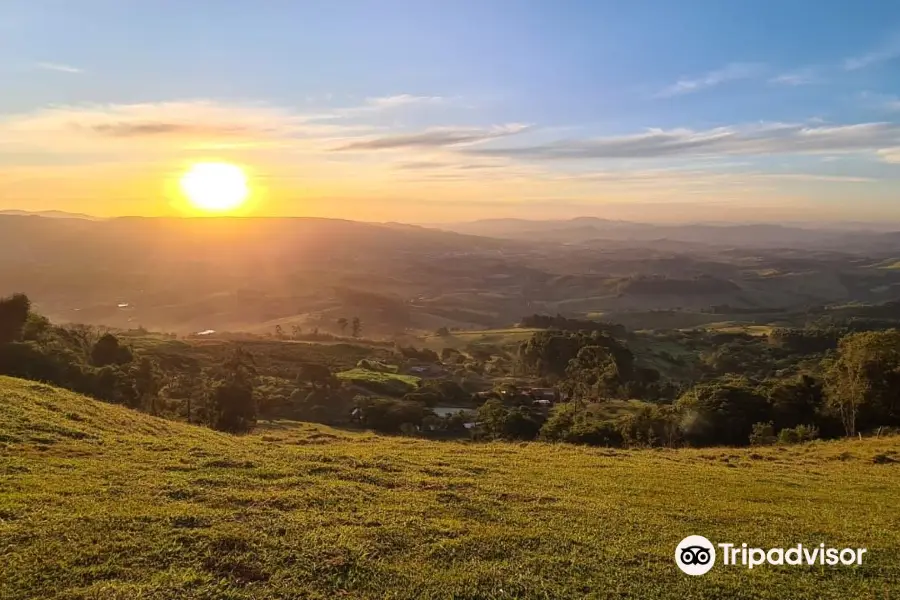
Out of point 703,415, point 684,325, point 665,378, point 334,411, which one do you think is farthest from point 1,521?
point 684,325

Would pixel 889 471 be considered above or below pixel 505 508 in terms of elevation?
below

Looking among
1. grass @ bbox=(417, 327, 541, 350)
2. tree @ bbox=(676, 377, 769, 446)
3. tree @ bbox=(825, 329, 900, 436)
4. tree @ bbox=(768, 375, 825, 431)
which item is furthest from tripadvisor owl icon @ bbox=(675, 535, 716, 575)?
grass @ bbox=(417, 327, 541, 350)

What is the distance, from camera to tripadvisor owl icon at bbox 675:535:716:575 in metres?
9.32

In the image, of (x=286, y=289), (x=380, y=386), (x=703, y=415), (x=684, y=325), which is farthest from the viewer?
(x=286, y=289)

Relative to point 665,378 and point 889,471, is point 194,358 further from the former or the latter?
point 889,471

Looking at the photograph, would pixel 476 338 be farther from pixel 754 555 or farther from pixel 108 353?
pixel 754 555

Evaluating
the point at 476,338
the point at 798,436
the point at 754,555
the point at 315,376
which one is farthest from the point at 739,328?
the point at 754,555

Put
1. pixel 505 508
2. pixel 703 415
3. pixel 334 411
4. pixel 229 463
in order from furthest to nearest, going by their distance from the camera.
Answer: pixel 334 411 < pixel 703 415 < pixel 229 463 < pixel 505 508

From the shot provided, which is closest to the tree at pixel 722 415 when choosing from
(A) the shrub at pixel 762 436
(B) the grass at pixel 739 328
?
(A) the shrub at pixel 762 436

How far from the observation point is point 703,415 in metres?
32.3

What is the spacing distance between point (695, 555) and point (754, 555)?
1004 millimetres

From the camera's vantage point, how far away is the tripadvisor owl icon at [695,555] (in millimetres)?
9320

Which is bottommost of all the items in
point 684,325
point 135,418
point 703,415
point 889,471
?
point 684,325

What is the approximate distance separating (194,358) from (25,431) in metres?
53.0
